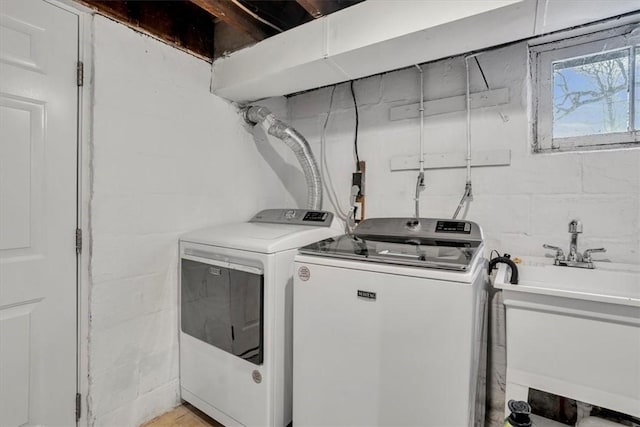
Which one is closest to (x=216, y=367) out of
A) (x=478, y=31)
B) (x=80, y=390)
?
(x=80, y=390)

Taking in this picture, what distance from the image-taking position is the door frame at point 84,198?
4.99 feet

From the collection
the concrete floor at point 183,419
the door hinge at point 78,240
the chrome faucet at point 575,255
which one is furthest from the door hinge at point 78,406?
the chrome faucet at point 575,255

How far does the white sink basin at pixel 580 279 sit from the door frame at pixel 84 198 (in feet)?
6.18

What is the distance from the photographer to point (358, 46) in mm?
1410

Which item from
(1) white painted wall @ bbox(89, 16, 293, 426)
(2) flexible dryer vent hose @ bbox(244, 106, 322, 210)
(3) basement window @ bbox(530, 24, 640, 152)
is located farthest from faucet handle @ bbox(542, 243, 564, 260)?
(1) white painted wall @ bbox(89, 16, 293, 426)

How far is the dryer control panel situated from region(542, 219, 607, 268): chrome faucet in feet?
3.85

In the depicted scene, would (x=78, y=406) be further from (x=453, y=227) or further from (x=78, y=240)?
(x=453, y=227)

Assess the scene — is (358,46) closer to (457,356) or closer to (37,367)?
(457,356)

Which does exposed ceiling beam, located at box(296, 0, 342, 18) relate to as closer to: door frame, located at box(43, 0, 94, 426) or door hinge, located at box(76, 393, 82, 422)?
door frame, located at box(43, 0, 94, 426)

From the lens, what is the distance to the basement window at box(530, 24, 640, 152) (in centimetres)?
146

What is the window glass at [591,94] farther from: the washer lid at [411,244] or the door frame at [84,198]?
the door frame at [84,198]

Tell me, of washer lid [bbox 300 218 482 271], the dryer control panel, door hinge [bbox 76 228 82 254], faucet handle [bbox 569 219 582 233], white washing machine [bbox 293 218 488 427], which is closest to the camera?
white washing machine [bbox 293 218 488 427]

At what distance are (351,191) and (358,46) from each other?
38.3 inches

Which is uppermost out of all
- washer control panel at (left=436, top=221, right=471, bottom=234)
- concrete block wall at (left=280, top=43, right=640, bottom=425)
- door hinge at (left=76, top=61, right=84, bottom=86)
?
door hinge at (left=76, top=61, right=84, bottom=86)
